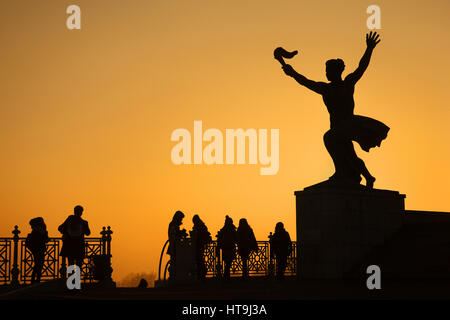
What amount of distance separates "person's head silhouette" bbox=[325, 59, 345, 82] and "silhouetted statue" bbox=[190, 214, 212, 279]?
20.2 ft

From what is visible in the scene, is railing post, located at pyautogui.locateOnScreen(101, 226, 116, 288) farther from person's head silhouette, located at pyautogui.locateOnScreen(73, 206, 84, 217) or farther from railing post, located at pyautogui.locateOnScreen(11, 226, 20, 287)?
person's head silhouette, located at pyautogui.locateOnScreen(73, 206, 84, 217)

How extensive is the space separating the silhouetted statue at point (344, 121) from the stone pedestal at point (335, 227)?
0.72 meters

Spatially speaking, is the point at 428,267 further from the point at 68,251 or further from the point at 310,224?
the point at 68,251

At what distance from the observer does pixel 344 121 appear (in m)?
23.3

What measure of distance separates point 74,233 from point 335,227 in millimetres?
6711

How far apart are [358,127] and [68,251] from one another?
8.42 metres

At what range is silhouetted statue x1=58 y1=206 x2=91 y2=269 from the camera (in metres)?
21.1

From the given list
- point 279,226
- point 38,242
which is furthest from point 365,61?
point 38,242

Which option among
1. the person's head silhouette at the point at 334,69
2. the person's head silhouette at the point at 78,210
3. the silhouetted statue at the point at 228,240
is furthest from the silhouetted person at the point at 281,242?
the person's head silhouette at the point at 78,210

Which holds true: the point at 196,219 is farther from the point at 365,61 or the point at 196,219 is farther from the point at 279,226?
the point at 365,61

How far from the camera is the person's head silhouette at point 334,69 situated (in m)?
23.4

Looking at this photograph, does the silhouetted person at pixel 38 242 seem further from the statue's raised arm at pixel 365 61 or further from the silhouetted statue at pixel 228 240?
the statue's raised arm at pixel 365 61
